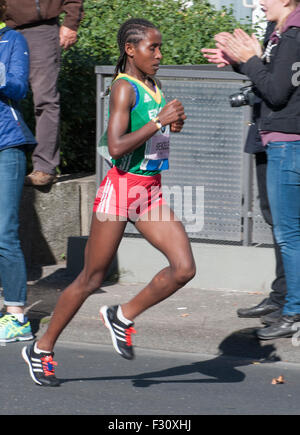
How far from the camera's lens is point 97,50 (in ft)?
31.7

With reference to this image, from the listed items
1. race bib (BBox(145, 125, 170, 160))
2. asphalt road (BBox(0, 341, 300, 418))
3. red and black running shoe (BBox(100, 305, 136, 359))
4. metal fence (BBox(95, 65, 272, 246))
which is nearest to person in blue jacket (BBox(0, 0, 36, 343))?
asphalt road (BBox(0, 341, 300, 418))

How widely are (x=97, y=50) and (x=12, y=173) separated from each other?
3398 mm

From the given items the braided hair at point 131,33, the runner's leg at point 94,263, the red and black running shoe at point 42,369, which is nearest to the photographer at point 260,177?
the braided hair at point 131,33

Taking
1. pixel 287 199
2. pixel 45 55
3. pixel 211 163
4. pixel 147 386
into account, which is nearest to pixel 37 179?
pixel 45 55

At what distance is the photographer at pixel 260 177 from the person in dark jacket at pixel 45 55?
7.05 ft

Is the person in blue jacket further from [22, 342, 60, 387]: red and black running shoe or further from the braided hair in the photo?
the braided hair

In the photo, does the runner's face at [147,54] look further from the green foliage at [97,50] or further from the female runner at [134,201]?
the green foliage at [97,50]

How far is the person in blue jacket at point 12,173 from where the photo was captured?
6488 millimetres

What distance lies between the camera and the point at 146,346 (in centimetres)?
655

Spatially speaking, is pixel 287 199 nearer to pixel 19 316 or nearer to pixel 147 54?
pixel 147 54

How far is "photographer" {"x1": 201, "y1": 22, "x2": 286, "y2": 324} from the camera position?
258 inches

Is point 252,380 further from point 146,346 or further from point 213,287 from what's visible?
point 213,287
